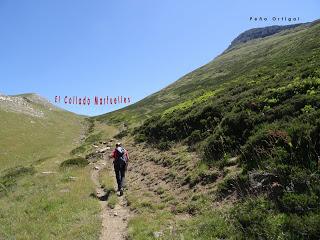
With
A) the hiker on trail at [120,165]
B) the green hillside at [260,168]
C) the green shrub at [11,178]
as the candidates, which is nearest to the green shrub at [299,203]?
the green hillside at [260,168]

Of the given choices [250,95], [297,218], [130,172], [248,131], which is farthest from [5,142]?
[297,218]

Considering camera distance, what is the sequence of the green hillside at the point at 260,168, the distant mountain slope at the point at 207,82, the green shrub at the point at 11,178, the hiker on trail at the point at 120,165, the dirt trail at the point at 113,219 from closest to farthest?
the green hillside at the point at 260,168
the dirt trail at the point at 113,219
the hiker on trail at the point at 120,165
the green shrub at the point at 11,178
the distant mountain slope at the point at 207,82

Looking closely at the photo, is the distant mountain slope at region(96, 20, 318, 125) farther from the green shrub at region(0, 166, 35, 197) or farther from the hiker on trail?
the hiker on trail

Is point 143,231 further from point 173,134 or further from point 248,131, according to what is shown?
point 173,134

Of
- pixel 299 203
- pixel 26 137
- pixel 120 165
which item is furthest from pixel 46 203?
pixel 26 137

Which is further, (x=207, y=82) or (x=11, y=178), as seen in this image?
(x=207, y=82)

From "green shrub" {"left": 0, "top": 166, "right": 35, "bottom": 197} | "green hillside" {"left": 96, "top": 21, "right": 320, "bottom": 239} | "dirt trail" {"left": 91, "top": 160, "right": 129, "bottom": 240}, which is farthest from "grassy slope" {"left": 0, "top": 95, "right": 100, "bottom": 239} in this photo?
"green hillside" {"left": 96, "top": 21, "right": 320, "bottom": 239}

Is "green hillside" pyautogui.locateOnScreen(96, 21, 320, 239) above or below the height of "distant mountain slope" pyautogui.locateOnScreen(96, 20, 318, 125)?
below

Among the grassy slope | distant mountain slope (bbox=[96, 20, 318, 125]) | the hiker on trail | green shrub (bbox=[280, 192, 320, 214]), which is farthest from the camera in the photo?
distant mountain slope (bbox=[96, 20, 318, 125])

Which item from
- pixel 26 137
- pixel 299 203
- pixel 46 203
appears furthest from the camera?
pixel 26 137

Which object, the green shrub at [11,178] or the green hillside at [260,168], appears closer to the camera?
the green hillside at [260,168]

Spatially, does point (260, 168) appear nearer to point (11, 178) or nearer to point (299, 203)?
point (299, 203)

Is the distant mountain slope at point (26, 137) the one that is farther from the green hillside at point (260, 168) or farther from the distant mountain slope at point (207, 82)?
the green hillside at point (260, 168)

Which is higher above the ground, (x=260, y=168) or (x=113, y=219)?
(x=260, y=168)
